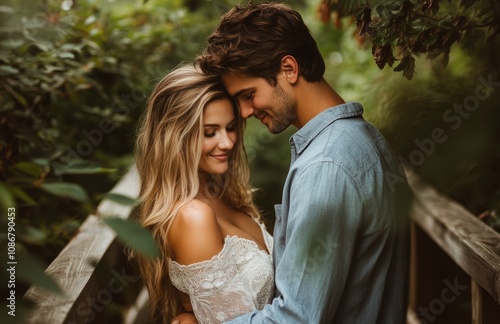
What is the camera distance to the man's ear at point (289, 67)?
7.67ft

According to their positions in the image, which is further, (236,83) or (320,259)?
(236,83)

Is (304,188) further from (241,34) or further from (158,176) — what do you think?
(158,176)

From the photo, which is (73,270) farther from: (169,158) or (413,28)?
(413,28)

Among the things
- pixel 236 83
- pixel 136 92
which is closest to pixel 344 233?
pixel 236 83

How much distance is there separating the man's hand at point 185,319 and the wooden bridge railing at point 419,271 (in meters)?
0.26

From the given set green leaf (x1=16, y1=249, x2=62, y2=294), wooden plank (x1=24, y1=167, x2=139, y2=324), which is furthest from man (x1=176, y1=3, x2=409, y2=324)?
green leaf (x1=16, y1=249, x2=62, y2=294)

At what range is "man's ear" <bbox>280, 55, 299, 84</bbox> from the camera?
92.0 inches

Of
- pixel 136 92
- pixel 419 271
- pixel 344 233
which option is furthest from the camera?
pixel 136 92

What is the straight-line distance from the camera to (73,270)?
2.17m

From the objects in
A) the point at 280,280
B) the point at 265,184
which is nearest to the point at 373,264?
the point at 280,280

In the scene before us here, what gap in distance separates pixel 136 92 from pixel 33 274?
14.0ft

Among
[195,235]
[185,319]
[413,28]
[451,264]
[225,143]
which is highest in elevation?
[413,28]

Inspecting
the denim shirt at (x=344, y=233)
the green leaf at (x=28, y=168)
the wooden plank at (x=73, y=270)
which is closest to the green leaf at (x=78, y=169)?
the green leaf at (x=28, y=168)

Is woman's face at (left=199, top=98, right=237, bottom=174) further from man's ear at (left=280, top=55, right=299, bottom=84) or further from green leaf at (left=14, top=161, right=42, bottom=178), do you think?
green leaf at (left=14, top=161, right=42, bottom=178)
